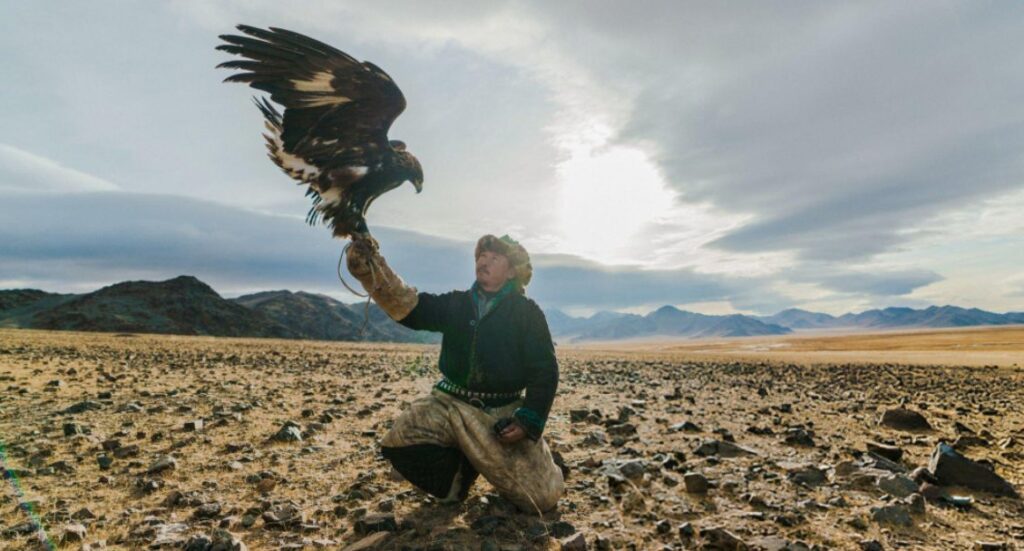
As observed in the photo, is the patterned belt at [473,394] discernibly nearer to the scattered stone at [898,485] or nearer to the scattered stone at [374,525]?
the scattered stone at [374,525]

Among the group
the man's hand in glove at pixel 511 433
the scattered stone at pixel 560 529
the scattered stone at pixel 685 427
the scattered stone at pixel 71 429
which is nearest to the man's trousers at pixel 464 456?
the man's hand in glove at pixel 511 433

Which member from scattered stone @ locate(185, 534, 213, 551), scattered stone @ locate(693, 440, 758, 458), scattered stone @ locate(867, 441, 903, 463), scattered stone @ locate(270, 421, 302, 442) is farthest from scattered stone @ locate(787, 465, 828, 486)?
scattered stone @ locate(270, 421, 302, 442)

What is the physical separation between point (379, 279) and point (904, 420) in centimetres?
769

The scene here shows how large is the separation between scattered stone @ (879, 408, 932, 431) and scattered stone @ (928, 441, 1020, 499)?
120 inches

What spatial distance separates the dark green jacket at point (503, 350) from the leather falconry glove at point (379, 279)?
15 centimetres

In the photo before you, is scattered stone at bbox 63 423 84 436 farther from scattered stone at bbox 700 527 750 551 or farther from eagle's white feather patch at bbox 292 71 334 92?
scattered stone at bbox 700 527 750 551

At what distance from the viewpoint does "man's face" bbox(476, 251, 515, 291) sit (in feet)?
14.4

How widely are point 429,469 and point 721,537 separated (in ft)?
7.49

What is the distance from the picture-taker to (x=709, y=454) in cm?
540

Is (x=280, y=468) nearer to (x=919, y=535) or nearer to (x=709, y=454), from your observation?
(x=709, y=454)

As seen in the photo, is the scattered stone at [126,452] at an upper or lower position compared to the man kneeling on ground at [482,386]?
lower

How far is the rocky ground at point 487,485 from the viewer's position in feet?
11.0

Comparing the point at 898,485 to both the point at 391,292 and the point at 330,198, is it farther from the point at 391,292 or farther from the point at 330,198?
the point at 330,198

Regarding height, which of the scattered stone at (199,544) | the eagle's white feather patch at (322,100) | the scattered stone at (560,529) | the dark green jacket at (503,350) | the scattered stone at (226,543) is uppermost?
the eagle's white feather patch at (322,100)
